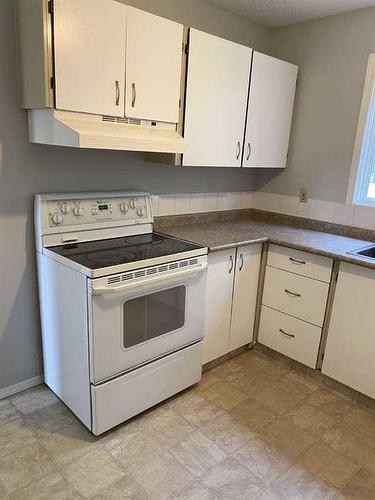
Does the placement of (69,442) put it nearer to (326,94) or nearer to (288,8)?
(326,94)

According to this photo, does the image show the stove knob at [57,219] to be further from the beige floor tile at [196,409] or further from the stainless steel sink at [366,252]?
the stainless steel sink at [366,252]

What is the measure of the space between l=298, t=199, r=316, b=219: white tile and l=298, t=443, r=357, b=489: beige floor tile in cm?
165

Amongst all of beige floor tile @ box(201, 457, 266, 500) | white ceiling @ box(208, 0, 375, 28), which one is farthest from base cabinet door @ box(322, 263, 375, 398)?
white ceiling @ box(208, 0, 375, 28)

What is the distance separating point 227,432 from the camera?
198cm

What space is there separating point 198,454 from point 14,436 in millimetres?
919

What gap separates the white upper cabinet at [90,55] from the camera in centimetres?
163

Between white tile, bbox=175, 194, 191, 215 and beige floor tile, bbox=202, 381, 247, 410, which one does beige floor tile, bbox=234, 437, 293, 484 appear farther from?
white tile, bbox=175, 194, 191, 215

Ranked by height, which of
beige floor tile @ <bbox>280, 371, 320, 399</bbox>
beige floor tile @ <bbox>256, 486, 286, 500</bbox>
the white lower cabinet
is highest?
the white lower cabinet

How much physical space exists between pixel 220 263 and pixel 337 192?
3.67ft

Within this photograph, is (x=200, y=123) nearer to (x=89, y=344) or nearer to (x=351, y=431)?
(x=89, y=344)

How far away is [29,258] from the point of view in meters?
2.07

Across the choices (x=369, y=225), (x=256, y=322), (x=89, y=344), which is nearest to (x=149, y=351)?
(x=89, y=344)

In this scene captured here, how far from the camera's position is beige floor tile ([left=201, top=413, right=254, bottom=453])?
6.24ft

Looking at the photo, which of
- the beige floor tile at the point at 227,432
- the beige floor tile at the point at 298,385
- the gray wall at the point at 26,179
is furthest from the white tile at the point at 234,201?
the beige floor tile at the point at 227,432
